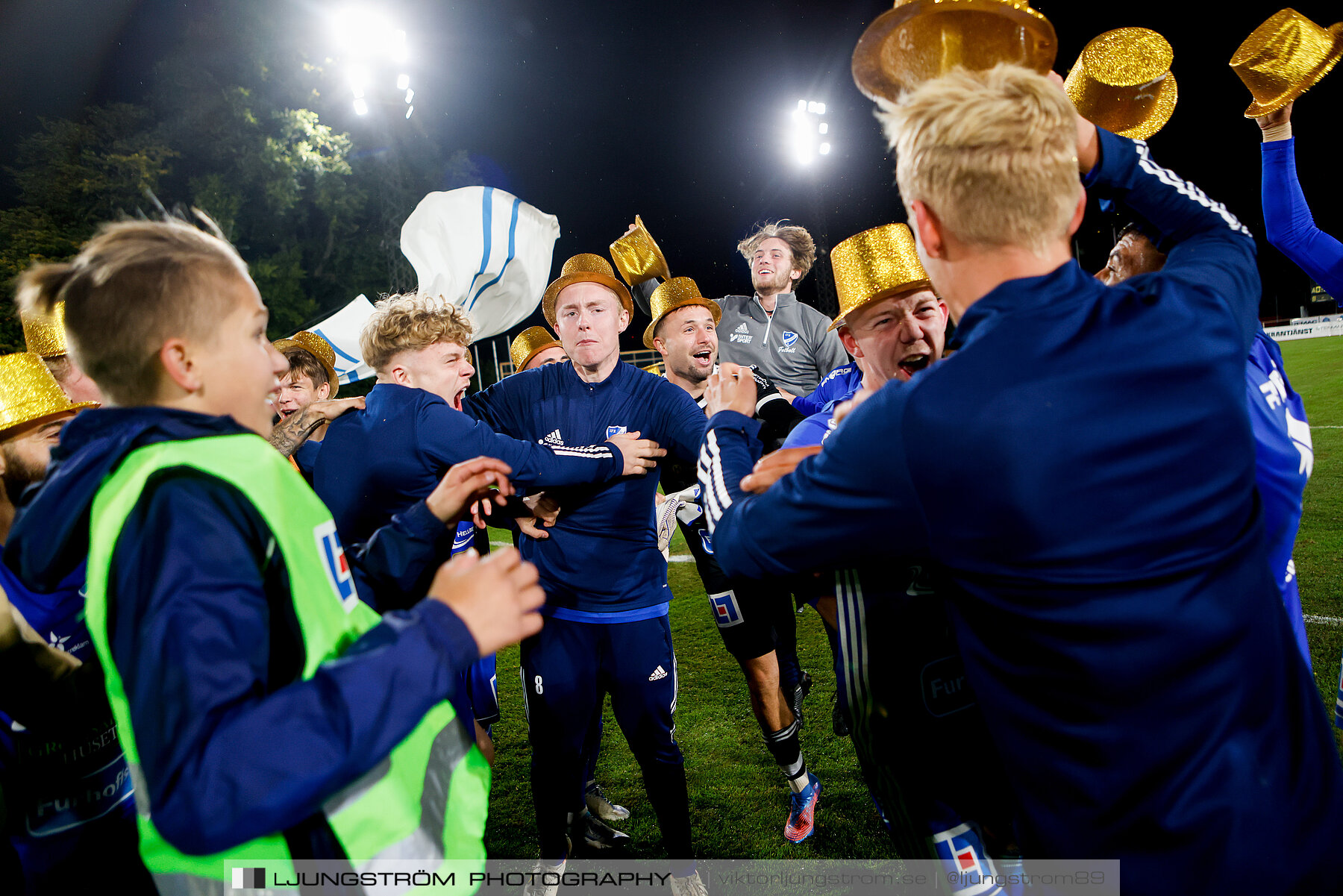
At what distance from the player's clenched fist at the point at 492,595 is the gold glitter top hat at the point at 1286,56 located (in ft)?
9.78

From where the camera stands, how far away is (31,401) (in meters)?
2.76

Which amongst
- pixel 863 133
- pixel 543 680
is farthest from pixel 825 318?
pixel 863 133

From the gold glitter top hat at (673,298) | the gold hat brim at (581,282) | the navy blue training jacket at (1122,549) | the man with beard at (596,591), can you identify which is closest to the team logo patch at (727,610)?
the man with beard at (596,591)

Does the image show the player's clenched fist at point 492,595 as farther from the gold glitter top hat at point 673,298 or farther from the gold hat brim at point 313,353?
the gold hat brim at point 313,353

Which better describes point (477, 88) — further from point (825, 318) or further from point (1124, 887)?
point (1124, 887)

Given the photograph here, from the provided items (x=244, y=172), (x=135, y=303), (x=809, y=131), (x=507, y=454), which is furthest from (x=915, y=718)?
(x=244, y=172)

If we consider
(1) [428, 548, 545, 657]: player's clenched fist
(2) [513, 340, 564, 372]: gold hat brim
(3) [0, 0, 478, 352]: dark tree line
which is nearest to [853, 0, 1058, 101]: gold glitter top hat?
(1) [428, 548, 545, 657]: player's clenched fist

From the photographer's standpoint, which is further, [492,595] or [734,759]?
[734,759]

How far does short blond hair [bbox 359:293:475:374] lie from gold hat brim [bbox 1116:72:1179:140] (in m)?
2.85

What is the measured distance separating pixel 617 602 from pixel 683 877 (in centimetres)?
126

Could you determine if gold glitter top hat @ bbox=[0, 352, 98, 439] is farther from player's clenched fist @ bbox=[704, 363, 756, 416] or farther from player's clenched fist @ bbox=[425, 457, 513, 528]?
player's clenched fist @ bbox=[704, 363, 756, 416]

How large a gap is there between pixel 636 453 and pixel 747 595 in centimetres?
143

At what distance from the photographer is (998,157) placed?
1.26 meters

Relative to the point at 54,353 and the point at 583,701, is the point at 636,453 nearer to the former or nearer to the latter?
the point at 583,701
